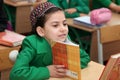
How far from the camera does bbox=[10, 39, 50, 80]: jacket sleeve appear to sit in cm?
138

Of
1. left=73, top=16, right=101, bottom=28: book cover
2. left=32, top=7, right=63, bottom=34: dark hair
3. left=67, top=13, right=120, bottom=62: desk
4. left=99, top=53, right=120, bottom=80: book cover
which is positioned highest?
left=32, top=7, right=63, bottom=34: dark hair

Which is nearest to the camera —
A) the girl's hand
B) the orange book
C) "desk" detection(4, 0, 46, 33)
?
the girl's hand

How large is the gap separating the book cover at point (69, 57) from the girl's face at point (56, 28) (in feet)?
0.28

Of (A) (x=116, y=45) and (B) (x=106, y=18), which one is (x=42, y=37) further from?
(A) (x=116, y=45)

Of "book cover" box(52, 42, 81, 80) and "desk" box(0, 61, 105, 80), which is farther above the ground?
"book cover" box(52, 42, 81, 80)

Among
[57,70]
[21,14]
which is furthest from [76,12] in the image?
[57,70]

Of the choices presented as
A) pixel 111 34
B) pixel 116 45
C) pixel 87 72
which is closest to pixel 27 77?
pixel 87 72

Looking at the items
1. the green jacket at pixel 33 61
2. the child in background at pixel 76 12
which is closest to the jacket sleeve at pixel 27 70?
the green jacket at pixel 33 61

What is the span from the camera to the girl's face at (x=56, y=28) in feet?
→ 4.66

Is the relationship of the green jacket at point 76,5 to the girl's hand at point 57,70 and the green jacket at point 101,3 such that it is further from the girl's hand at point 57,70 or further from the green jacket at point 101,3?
the girl's hand at point 57,70

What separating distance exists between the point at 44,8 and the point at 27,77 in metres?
0.39

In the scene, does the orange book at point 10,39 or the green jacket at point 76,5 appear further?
the green jacket at point 76,5

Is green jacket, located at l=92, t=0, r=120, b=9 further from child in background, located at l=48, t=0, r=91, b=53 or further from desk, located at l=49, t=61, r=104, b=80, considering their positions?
desk, located at l=49, t=61, r=104, b=80

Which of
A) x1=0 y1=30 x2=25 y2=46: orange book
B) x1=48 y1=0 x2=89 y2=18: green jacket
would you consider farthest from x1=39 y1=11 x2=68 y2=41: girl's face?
x1=48 y1=0 x2=89 y2=18: green jacket
